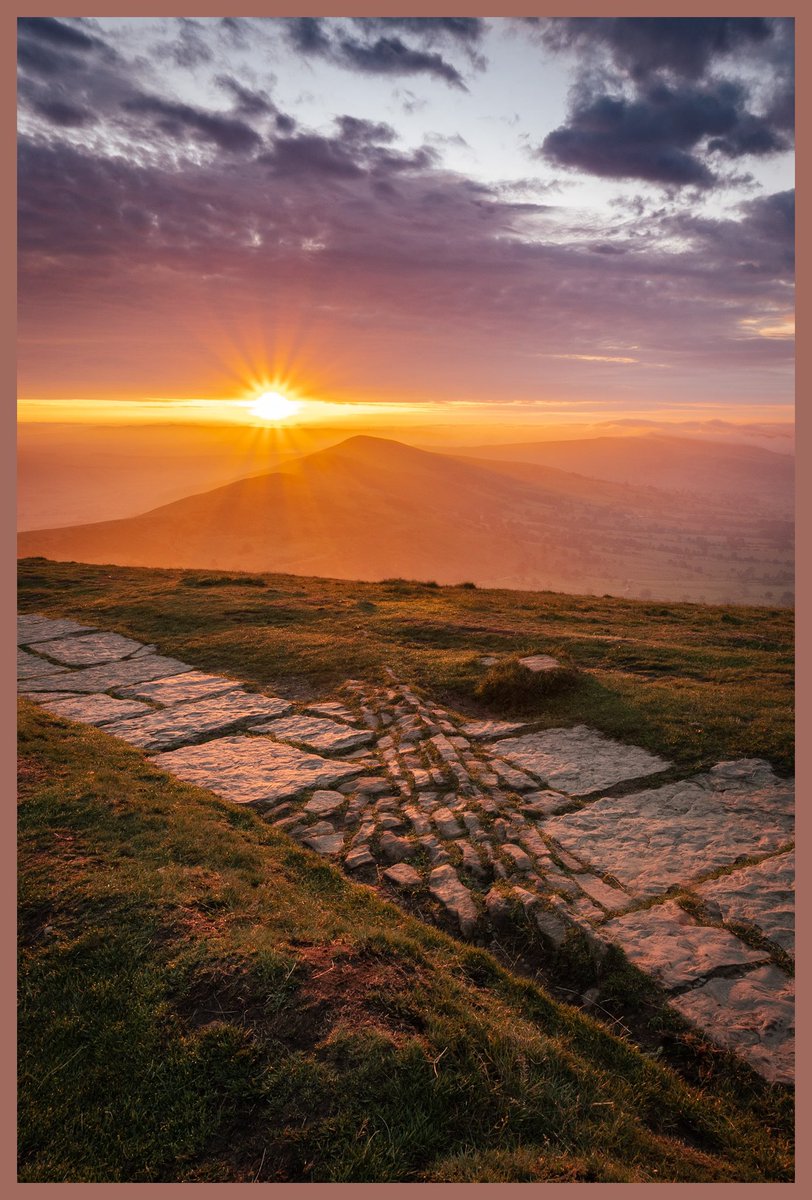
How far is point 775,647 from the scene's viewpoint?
13.2 m

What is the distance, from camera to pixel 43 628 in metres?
14.3

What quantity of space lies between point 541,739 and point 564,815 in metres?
1.95

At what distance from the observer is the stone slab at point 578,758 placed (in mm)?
7574

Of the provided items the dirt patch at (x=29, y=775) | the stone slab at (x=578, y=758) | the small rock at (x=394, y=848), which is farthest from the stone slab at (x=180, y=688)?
the small rock at (x=394, y=848)

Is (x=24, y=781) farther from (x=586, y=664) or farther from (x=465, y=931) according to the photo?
(x=586, y=664)

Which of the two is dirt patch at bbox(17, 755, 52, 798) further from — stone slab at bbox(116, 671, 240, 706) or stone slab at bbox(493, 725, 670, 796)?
stone slab at bbox(493, 725, 670, 796)

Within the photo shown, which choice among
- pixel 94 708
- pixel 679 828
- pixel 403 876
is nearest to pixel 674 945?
pixel 679 828

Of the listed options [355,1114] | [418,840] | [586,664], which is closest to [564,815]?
[418,840]

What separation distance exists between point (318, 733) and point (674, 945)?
523 cm

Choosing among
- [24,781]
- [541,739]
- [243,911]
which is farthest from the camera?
[541,739]

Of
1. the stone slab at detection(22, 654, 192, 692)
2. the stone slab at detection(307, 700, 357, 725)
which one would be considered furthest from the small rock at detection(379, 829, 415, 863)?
the stone slab at detection(22, 654, 192, 692)

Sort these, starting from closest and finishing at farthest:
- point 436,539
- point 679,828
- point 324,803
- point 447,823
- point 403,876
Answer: point 403,876 < point 679,828 < point 447,823 < point 324,803 < point 436,539

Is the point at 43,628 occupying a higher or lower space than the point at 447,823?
higher

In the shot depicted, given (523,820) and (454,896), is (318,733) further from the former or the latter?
(454,896)
